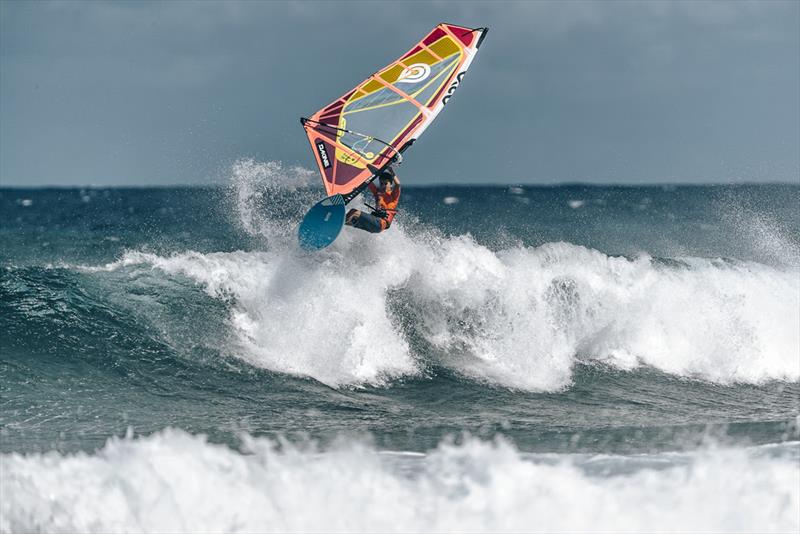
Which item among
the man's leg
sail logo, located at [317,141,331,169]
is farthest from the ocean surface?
sail logo, located at [317,141,331,169]

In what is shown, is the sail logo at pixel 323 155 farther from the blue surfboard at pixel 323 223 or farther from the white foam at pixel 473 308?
the white foam at pixel 473 308

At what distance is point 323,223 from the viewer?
12258mm

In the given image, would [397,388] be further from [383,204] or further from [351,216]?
[383,204]

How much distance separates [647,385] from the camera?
12.1 m

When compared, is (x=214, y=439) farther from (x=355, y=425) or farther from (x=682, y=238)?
(x=682, y=238)

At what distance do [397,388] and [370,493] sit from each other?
436 centimetres

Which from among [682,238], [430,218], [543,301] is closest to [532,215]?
[430,218]

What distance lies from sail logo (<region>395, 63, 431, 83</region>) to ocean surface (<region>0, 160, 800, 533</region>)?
2193mm

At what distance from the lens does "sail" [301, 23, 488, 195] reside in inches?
512

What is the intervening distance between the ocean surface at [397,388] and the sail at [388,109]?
1152 mm

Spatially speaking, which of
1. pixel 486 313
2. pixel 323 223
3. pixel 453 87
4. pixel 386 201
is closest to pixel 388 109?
pixel 453 87

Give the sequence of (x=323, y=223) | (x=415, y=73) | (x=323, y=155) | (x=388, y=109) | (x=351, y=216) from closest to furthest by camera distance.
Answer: (x=323, y=223), (x=351, y=216), (x=323, y=155), (x=388, y=109), (x=415, y=73)

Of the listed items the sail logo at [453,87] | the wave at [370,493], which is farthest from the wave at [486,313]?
the wave at [370,493]

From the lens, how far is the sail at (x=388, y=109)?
42.7 ft
